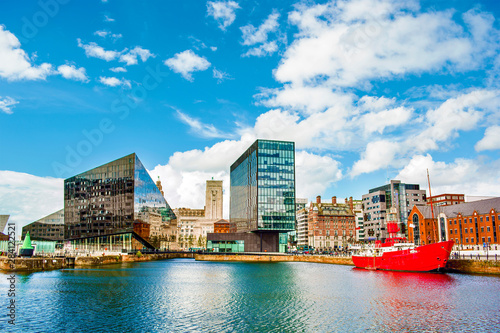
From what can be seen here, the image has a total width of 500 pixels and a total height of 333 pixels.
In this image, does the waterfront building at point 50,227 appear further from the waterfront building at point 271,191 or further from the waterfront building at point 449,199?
the waterfront building at point 449,199

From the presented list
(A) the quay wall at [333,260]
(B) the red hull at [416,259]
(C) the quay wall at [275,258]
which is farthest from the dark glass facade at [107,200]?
(B) the red hull at [416,259]

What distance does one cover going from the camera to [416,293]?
47.7 metres

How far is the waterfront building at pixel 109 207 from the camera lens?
Result: 407 feet

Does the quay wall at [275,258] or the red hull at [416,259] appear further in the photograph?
the quay wall at [275,258]

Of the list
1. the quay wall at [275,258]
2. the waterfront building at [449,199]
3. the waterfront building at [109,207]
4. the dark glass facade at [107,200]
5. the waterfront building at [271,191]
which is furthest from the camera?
the waterfront building at [449,199]

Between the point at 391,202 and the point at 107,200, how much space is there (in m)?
121

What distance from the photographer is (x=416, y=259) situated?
7250cm

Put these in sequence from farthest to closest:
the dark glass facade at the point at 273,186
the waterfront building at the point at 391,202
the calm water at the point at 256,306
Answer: the waterfront building at the point at 391,202 → the dark glass facade at the point at 273,186 → the calm water at the point at 256,306

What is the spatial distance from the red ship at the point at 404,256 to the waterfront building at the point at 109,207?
229 feet

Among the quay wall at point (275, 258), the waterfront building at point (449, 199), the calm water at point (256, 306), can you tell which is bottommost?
the quay wall at point (275, 258)

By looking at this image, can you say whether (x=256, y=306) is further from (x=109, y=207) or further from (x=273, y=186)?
(x=273, y=186)

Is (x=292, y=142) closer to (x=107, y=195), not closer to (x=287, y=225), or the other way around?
(x=287, y=225)

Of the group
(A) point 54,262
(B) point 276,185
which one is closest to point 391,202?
(B) point 276,185

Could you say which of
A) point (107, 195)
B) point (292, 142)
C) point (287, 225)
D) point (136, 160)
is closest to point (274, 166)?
point (292, 142)
